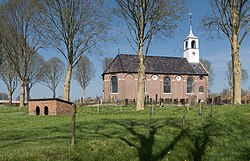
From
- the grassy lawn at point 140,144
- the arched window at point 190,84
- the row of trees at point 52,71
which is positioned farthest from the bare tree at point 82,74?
the grassy lawn at point 140,144

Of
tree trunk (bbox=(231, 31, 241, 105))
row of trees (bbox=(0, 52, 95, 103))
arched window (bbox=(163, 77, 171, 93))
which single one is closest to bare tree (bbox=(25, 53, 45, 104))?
row of trees (bbox=(0, 52, 95, 103))

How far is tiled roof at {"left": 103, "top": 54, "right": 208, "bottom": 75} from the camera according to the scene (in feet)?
156

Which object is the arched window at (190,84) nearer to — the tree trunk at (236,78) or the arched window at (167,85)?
the arched window at (167,85)

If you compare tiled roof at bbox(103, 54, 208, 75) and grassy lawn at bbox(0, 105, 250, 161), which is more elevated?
tiled roof at bbox(103, 54, 208, 75)

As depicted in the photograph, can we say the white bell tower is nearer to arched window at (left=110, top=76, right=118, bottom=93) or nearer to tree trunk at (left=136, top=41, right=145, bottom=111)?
arched window at (left=110, top=76, right=118, bottom=93)

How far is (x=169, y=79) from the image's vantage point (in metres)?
50.5

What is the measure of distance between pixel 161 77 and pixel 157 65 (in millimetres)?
2533

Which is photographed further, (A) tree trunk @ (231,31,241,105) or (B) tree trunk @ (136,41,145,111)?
(B) tree trunk @ (136,41,145,111)

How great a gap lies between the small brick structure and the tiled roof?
26.4 m

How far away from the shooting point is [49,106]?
20.0m

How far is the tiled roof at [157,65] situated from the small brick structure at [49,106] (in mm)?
26435

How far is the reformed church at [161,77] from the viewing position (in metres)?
46.9

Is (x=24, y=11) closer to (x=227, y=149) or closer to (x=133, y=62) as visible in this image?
(x=133, y=62)

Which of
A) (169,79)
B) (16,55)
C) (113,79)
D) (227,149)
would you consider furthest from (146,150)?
(169,79)
